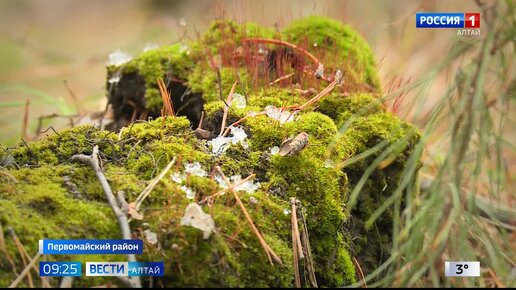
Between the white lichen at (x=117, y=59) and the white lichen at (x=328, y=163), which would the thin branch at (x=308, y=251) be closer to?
the white lichen at (x=328, y=163)

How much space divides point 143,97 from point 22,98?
3435 mm

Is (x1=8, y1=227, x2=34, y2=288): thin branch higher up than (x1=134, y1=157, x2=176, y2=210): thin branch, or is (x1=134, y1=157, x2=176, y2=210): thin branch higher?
(x1=134, y1=157, x2=176, y2=210): thin branch

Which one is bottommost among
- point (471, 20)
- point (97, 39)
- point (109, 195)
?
point (109, 195)

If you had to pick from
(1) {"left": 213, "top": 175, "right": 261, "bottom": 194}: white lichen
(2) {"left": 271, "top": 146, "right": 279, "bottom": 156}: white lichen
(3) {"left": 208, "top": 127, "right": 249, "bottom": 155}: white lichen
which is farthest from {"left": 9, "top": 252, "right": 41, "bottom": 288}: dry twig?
(2) {"left": 271, "top": 146, "right": 279, "bottom": 156}: white lichen

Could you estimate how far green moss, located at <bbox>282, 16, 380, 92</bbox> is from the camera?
131 inches

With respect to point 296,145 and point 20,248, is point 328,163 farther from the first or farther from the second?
point 20,248

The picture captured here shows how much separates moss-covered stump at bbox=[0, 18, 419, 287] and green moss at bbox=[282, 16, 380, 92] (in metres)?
0.11

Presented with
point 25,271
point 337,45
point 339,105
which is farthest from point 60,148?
point 337,45

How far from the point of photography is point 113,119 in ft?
12.6

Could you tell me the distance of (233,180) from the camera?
2129mm

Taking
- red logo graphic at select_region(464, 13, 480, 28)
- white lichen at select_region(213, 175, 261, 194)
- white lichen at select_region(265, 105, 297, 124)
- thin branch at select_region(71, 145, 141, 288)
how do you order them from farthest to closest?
red logo graphic at select_region(464, 13, 480, 28) < white lichen at select_region(265, 105, 297, 124) < white lichen at select_region(213, 175, 261, 194) < thin branch at select_region(71, 145, 141, 288)

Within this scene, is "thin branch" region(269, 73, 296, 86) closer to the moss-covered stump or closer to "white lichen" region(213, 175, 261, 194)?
the moss-covered stump

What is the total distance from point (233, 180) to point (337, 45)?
1.79m

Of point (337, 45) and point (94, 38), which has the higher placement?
point (94, 38)
